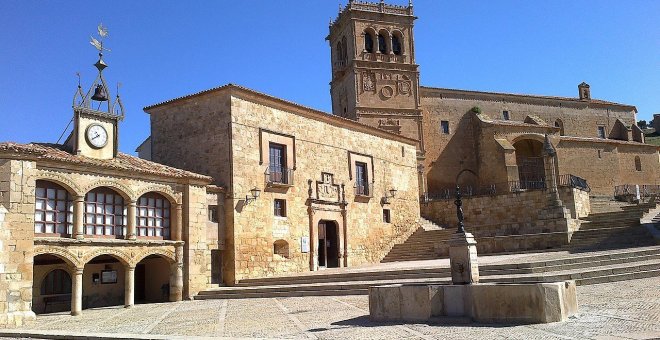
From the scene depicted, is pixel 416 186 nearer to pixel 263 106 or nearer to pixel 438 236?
pixel 438 236

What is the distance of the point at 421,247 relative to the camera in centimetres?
2527

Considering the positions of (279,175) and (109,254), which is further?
(279,175)

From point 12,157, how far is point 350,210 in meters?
14.3

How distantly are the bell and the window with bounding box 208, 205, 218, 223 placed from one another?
16.2ft

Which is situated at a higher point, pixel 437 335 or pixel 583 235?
pixel 583 235

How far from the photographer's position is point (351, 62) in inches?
1340

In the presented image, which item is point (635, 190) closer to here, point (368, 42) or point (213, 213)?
point (368, 42)

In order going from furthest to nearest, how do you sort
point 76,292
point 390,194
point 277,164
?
1. point 390,194
2. point 277,164
3. point 76,292

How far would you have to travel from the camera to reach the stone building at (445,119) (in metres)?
33.9

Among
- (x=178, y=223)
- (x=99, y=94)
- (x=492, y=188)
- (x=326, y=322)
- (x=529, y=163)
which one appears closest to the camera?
(x=326, y=322)

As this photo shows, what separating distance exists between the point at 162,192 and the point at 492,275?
10155mm

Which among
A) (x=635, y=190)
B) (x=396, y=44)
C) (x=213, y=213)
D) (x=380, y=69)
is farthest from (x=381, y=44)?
(x=213, y=213)

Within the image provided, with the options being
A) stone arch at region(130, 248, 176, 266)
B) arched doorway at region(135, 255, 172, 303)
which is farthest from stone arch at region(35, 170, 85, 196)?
arched doorway at region(135, 255, 172, 303)

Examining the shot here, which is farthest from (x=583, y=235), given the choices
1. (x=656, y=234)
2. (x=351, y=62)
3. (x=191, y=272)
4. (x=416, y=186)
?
(x=351, y=62)
